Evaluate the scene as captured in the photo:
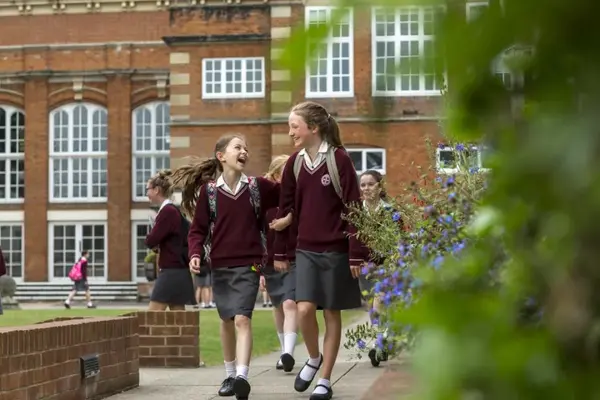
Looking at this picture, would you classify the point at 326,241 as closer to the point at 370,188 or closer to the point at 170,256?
the point at 370,188

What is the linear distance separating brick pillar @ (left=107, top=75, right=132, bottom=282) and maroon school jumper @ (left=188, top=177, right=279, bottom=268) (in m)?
31.6

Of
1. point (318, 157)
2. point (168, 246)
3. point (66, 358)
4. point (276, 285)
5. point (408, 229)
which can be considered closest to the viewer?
point (66, 358)

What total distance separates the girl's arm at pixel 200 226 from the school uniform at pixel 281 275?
0.56 metres

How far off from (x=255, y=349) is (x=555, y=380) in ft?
41.9

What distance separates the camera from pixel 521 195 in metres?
1.03

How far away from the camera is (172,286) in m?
11.3

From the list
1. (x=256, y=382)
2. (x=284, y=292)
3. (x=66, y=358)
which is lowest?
(x=256, y=382)

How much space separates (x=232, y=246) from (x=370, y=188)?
2.81 m

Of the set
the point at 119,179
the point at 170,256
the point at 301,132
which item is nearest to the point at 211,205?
the point at 301,132

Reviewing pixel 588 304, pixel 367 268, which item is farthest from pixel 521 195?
pixel 367 268

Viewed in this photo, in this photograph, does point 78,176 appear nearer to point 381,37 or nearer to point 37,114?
point 37,114

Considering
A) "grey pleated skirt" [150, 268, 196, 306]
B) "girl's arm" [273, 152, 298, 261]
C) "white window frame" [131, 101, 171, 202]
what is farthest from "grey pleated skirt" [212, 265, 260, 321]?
"white window frame" [131, 101, 171, 202]

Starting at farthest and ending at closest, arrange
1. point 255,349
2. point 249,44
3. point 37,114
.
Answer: point 37,114 < point 249,44 < point 255,349

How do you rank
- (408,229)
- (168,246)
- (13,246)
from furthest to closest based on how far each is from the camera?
1. (13,246)
2. (168,246)
3. (408,229)
